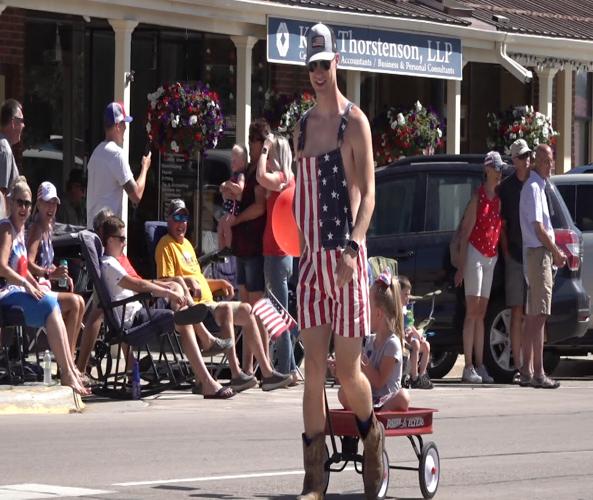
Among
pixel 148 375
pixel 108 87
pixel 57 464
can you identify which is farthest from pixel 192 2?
pixel 57 464

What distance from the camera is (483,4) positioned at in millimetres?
25672

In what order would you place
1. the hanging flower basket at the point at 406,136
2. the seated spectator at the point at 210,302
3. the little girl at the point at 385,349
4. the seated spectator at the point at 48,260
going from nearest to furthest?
the little girl at the point at 385,349 < the seated spectator at the point at 48,260 < the seated spectator at the point at 210,302 < the hanging flower basket at the point at 406,136

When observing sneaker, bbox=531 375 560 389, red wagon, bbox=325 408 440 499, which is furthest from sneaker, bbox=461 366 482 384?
red wagon, bbox=325 408 440 499

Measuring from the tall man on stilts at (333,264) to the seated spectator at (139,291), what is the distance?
4738 mm

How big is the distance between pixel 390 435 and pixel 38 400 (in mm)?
4221

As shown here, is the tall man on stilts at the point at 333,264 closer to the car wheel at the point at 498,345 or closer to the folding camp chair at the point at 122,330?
the folding camp chair at the point at 122,330

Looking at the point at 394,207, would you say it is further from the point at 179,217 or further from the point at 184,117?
the point at 184,117

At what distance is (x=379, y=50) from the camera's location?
2069 centimetres

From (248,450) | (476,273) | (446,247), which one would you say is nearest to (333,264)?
(248,450)

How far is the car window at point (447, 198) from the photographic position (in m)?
15.9

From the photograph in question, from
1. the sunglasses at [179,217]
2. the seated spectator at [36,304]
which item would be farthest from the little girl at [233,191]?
the seated spectator at [36,304]

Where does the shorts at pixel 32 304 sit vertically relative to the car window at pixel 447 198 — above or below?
below

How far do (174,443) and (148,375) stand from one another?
331 centimetres

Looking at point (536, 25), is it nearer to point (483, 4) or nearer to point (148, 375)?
point (483, 4)
